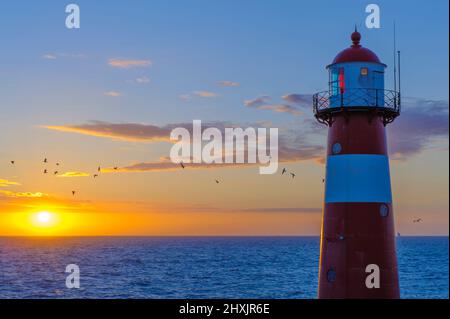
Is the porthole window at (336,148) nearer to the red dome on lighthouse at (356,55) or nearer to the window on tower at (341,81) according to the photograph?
the window on tower at (341,81)

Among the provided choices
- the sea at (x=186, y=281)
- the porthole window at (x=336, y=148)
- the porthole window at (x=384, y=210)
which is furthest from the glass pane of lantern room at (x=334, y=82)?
the sea at (x=186, y=281)

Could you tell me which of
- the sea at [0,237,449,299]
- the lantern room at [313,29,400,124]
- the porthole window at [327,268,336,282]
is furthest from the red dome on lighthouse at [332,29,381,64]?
the sea at [0,237,449,299]

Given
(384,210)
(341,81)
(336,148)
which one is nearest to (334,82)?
(341,81)

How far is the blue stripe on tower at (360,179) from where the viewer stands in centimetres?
2398

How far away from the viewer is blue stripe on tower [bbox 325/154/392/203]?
2398 centimetres

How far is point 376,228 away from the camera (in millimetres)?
24062

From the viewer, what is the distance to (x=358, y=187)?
78.7 feet

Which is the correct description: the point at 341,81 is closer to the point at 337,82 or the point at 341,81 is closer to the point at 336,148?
the point at 337,82

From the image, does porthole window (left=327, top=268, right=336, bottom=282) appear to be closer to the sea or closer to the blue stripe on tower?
the blue stripe on tower

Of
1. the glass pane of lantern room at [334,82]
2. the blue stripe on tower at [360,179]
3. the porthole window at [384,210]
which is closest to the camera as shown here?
the blue stripe on tower at [360,179]

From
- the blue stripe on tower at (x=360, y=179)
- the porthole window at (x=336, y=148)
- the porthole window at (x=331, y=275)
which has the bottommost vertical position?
the porthole window at (x=331, y=275)

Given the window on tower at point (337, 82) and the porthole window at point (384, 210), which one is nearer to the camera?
the porthole window at point (384, 210)
